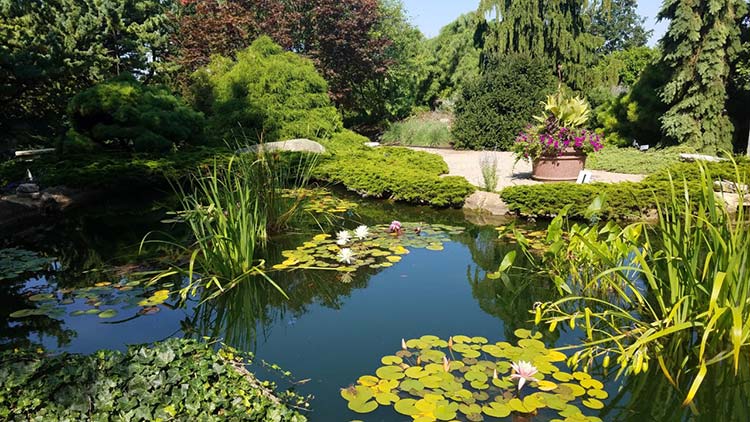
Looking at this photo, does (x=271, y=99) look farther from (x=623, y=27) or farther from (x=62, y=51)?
(x=623, y=27)

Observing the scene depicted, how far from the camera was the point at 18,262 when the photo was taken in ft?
13.7

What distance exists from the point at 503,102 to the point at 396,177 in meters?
7.00

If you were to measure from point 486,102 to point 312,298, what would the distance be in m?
10.4

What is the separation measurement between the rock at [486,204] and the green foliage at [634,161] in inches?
159

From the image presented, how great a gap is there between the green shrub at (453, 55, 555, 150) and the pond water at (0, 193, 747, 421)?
28.3 ft

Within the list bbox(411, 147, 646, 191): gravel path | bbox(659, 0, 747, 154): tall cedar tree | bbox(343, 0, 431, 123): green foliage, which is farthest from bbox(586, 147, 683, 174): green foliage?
bbox(343, 0, 431, 123): green foliage

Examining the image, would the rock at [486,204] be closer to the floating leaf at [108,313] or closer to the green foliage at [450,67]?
the floating leaf at [108,313]

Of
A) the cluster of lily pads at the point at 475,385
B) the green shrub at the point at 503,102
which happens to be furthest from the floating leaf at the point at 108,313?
the green shrub at the point at 503,102

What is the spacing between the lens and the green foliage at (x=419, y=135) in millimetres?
14158

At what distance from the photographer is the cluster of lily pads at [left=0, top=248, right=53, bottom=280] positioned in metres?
3.94

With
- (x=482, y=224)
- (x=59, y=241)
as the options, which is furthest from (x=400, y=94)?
(x=59, y=241)

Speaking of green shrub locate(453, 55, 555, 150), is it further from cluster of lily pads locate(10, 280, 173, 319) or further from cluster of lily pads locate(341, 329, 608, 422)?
cluster of lily pads locate(341, 329, 608, 422)

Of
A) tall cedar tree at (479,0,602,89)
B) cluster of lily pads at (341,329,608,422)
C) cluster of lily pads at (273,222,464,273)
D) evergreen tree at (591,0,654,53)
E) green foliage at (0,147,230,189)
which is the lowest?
cluster of lily pads at (341,329,608,422)

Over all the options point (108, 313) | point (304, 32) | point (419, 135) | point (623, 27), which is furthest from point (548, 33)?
point (623, 27)
